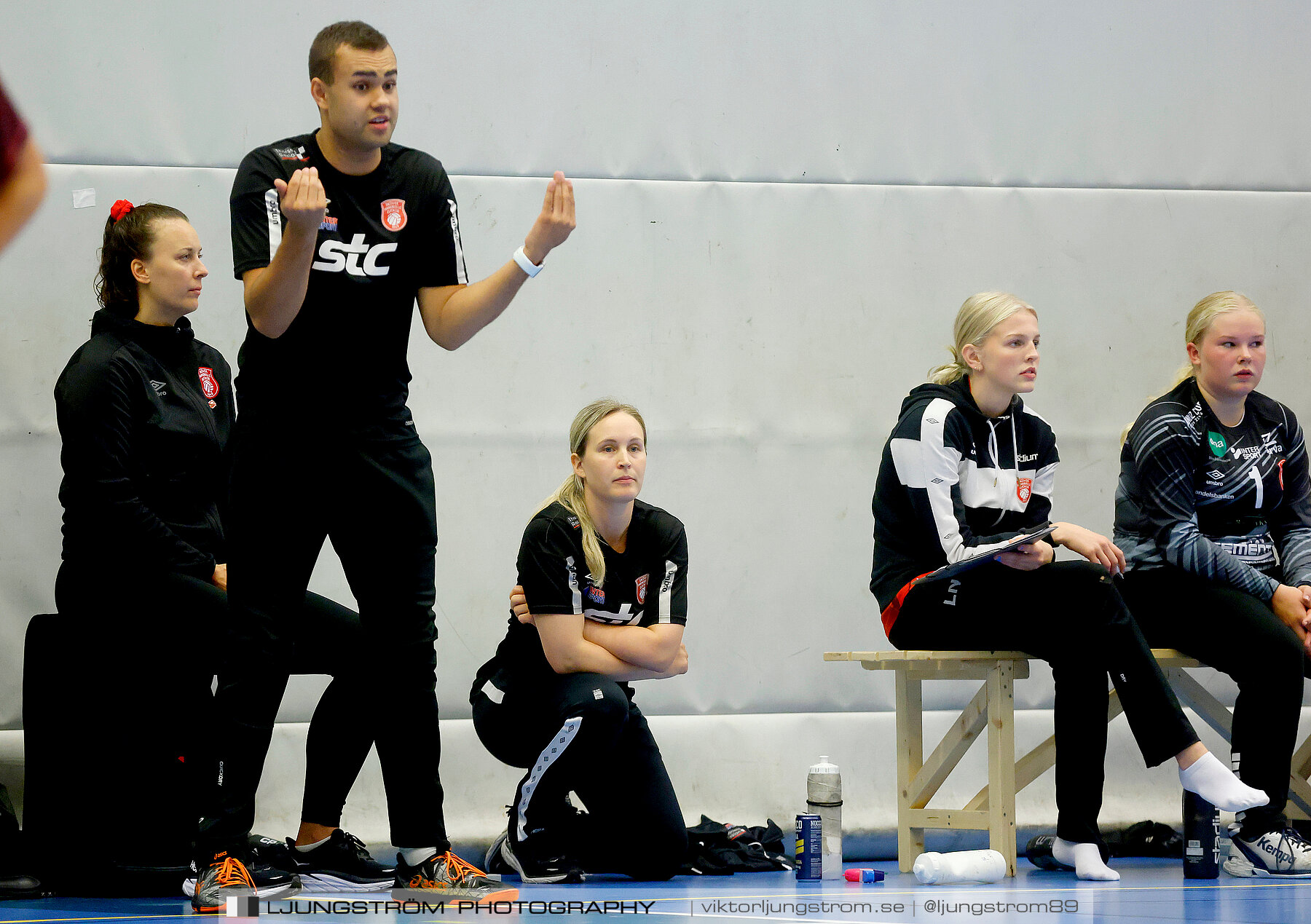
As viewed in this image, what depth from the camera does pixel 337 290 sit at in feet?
8.65

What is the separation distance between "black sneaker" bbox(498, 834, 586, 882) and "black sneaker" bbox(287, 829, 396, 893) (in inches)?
14.8

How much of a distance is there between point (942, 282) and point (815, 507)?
0.91m

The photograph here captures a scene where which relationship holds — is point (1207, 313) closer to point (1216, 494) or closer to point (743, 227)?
point (1216, 494)

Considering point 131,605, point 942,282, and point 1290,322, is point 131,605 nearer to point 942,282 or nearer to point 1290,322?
point 942,282

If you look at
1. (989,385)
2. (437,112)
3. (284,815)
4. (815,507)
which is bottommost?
(284,815)

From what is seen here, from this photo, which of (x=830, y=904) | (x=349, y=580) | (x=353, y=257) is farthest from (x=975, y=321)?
(x=349, y=580)

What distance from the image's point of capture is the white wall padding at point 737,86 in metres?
4.08

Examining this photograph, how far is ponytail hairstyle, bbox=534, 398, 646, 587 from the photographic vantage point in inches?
134

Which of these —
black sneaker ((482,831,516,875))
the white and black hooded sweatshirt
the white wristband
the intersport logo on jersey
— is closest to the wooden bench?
the white and black hooded sweatshirt

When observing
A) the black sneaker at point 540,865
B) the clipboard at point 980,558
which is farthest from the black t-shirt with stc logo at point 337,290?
the clipboard at point 980,558

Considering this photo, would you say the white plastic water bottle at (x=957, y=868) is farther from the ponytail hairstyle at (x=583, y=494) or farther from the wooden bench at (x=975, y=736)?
the ponytail hairstyle at (x=583, y=494)

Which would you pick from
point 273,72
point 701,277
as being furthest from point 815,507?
point 273,72

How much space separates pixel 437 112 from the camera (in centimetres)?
424

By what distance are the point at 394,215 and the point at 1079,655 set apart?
2.00 meters
